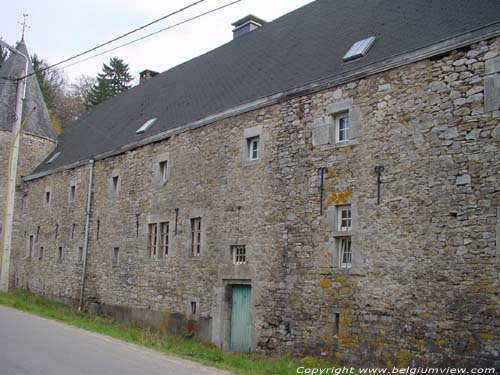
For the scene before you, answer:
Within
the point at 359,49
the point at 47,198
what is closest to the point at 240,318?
the point at 359,49

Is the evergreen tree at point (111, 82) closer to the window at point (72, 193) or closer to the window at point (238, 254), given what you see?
the window at point (72, 193)

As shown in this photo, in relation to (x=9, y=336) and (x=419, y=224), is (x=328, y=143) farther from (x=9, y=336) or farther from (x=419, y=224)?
(x=9, y=336)

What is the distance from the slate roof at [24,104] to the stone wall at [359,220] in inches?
485

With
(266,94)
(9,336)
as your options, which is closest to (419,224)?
(266,94)

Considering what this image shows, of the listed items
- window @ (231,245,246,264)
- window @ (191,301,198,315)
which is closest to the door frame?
window @ (231,245,246,264)

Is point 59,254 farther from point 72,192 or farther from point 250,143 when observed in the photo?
point 250,143

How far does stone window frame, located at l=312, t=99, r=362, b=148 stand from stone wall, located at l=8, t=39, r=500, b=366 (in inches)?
1.2

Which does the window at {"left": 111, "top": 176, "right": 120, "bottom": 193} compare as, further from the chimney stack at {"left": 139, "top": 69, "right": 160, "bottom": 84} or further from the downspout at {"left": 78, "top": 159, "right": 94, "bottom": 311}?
the chimney stack at {"left": 139, "top": 69, "right": 160, "bottom": 84}

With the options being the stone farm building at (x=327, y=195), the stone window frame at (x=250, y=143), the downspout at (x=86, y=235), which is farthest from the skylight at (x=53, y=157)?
the stone window frame at (x=250, y=143)

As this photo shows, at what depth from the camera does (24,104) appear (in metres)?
26.9

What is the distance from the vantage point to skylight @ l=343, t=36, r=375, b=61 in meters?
12.0

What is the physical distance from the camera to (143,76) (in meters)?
26.8

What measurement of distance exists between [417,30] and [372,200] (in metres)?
3.53

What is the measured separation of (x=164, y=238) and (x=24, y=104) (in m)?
14.4
